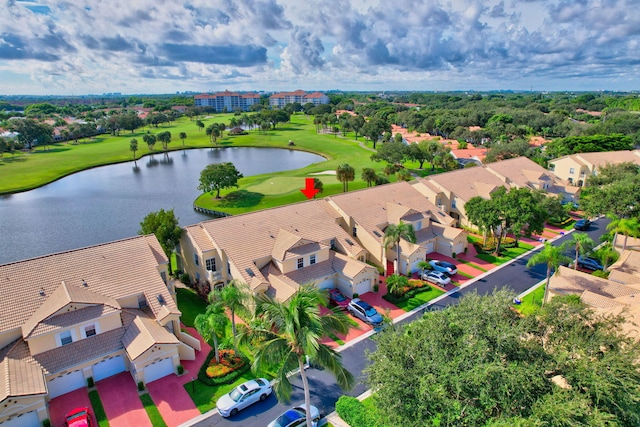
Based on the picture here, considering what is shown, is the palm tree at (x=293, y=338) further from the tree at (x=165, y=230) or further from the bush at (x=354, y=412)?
the tree at (x=165, y=230)

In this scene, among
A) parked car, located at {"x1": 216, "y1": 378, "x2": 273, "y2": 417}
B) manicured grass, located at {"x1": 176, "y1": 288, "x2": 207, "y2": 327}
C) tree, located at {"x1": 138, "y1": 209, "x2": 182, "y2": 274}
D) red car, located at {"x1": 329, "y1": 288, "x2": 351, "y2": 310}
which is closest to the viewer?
parked car, located at {"x1": 216, "y1": 378, "x2": 273, "y2": 417}

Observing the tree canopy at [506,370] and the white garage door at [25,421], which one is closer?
the tree canopy at [506,370]

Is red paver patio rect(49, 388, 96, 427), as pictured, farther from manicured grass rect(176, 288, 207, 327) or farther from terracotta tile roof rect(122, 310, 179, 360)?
manicured grass rect(176, 288, 207, 327)

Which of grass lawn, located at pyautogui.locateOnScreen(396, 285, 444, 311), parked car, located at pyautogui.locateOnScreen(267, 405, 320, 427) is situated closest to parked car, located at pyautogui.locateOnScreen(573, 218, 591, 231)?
grass lawn, located at pyautogui.locateOnScreen(396, 285, 444, 311)

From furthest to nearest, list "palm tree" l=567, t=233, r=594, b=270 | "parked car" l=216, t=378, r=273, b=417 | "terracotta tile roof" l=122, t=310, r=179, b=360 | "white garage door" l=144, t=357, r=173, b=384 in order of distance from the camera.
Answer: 1. "palm tree" l=567, t=233, r=594, b=270
2. "white garage door" l=144, t=357, r=173, b=384
3. "terracotta tile roof" l=122, t=310, r=179, b=360
4. "parked car" l=216, t=378, r=273, b=417

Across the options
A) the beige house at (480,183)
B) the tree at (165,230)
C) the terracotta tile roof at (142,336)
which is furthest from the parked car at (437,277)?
the tree at (165,230)

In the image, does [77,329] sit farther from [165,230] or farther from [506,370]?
[506,370]
